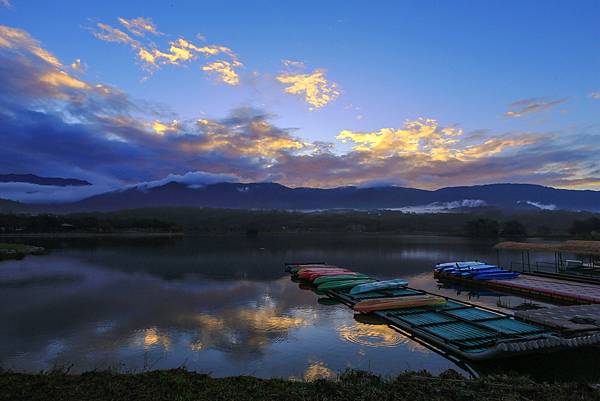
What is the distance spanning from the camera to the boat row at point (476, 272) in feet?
109

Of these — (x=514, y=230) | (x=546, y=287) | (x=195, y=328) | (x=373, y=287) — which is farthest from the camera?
(x=514, y=230)

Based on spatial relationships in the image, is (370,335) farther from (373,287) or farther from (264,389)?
(264,389)

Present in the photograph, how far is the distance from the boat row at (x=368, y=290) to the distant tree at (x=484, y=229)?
84.6 meters

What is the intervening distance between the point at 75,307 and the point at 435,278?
96.2 feet

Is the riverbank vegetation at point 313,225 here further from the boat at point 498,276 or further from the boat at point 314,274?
the boat at point 314,274

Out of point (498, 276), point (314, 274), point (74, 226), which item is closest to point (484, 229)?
point (498, 276)

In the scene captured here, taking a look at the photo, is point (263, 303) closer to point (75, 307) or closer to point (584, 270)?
point (75, 307)

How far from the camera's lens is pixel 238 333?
1848cm

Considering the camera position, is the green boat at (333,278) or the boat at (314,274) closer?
the green boat at (333,278)

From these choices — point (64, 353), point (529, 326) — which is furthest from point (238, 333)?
point (529, 326)

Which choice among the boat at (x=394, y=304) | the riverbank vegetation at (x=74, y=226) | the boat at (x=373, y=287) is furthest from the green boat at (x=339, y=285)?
the riverbank vegetation at (x=74, y=226)

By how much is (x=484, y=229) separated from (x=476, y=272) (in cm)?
8214

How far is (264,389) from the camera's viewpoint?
371 inches

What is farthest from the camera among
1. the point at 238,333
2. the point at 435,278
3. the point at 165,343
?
the point at 435,278
